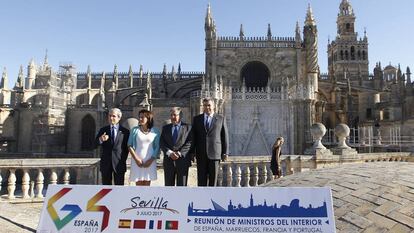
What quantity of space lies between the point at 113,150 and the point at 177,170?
0.98m

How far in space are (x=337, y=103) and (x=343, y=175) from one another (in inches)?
1084

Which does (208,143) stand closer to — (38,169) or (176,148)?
(176,148)

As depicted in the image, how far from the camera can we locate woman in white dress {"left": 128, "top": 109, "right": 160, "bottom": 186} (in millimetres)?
4949

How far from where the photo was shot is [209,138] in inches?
198

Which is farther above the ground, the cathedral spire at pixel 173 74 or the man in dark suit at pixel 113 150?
the cathedral spire at pixel 173 74

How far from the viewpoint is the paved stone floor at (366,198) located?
3.24 meters

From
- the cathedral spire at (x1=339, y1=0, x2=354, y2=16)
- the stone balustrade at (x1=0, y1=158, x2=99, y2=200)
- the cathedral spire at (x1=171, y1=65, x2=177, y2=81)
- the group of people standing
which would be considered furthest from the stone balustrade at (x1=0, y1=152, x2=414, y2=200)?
the cathedral spire at (x1=339, y1=0, x2=354, y2=16)

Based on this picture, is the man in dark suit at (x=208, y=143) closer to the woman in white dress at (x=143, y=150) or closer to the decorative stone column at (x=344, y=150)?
the woman in white dress at (x=143, y=150)

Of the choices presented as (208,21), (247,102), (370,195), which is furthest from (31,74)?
(370,195)

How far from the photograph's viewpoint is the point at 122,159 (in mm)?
5117

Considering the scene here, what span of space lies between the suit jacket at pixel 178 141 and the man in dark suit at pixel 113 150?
0.60 m

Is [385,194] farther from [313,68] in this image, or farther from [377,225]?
[313,68]

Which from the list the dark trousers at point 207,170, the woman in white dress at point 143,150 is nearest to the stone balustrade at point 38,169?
the woman in white dress at point 143,150

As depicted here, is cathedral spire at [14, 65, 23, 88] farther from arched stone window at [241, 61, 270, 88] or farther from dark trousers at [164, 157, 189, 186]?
dark trousers at [164, 157, 189, 186]
